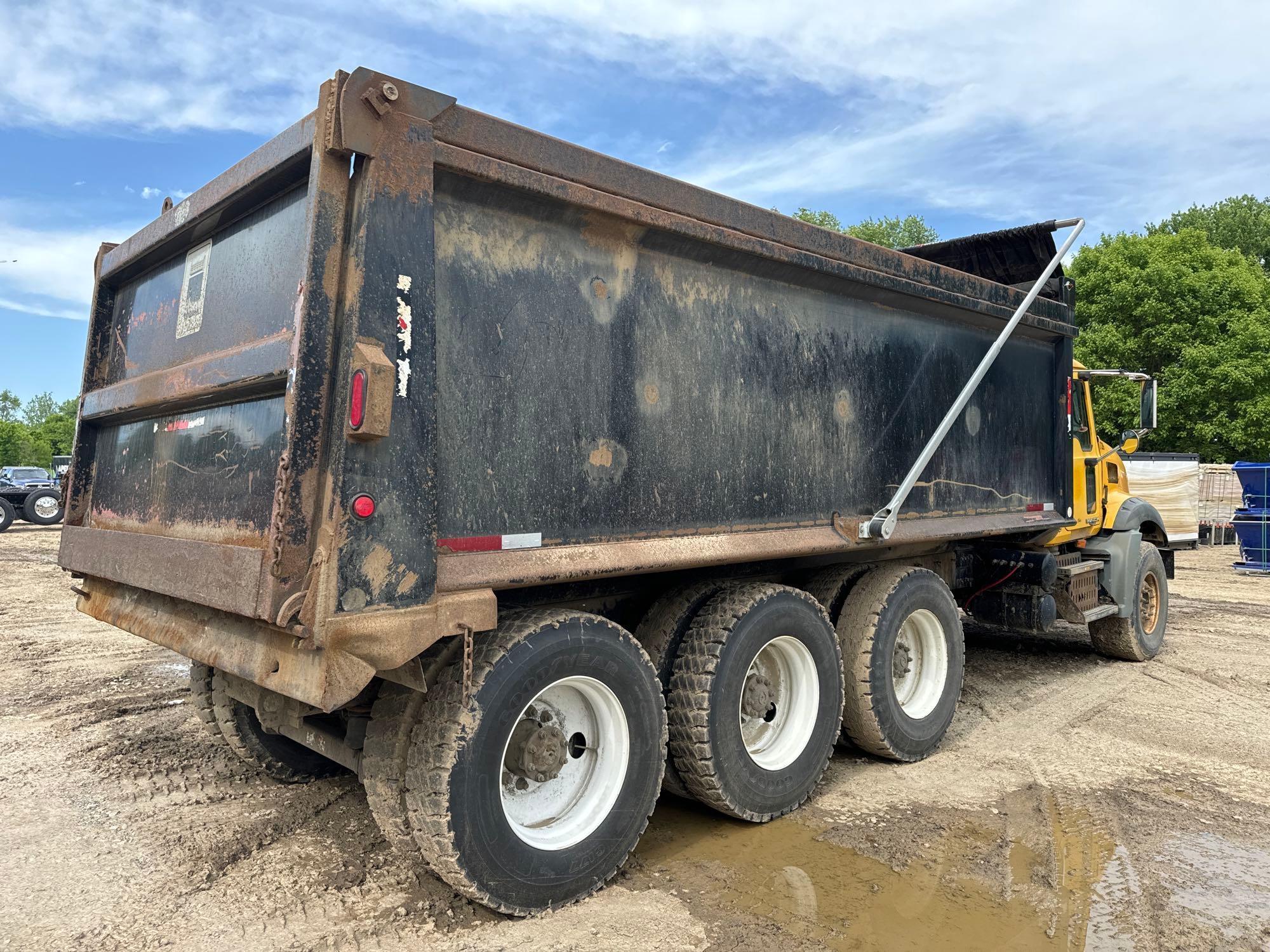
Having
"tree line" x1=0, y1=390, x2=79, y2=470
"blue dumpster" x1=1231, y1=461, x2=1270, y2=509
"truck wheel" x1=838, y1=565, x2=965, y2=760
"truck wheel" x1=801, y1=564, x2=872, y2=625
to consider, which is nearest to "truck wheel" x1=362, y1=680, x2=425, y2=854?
"truck wheel" x1=801, y1=564, x2=872, y2=625

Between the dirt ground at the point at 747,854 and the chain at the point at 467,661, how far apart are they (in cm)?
89

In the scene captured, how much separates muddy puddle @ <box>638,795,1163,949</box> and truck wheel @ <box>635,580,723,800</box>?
29 centimetres

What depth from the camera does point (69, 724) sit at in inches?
216

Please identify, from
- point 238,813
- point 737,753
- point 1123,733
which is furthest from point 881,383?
point 238,813

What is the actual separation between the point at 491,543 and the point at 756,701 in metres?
1.75

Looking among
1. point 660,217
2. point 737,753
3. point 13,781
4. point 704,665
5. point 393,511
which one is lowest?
point 13,781

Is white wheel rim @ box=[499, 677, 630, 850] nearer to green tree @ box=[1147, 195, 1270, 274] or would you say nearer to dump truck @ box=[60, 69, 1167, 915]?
dump truck @ box=[60, 69, 1167, 915]

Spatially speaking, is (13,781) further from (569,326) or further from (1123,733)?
(1123,733)

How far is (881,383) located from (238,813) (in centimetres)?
401

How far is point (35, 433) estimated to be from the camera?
85.6 metres

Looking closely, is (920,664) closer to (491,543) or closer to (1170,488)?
(491,543)

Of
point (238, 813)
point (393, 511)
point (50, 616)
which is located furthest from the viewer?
point (50, 616)

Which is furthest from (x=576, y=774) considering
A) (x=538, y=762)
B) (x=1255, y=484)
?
(x=1255, y=484)

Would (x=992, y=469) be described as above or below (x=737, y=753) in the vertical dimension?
above
